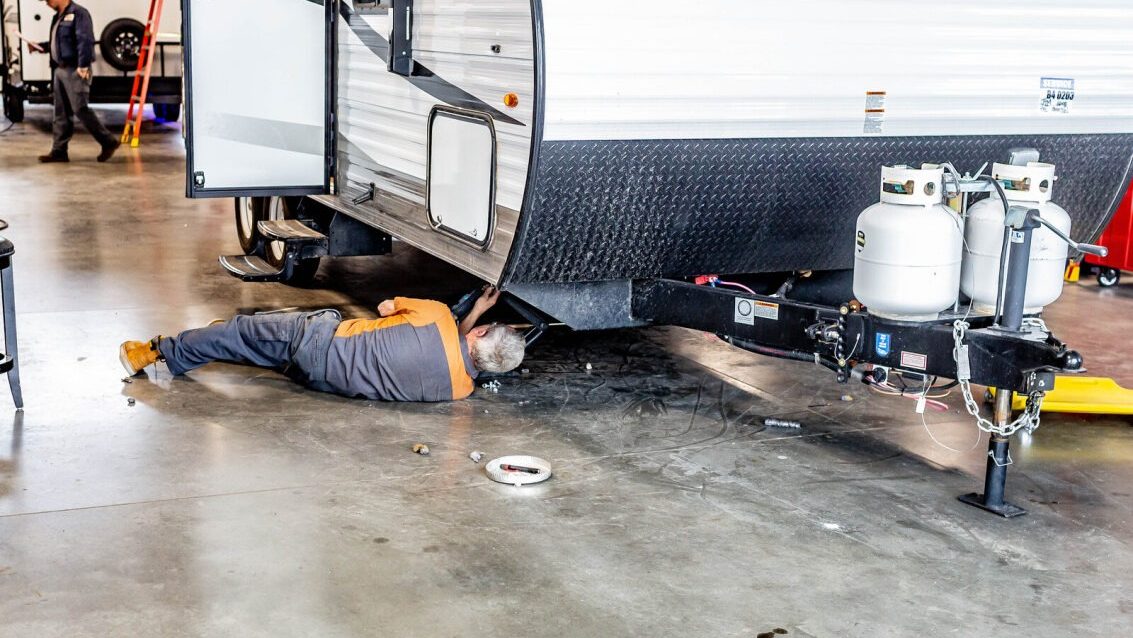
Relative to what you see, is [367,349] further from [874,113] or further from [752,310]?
[874,113]

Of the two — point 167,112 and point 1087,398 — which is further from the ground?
point 167,112

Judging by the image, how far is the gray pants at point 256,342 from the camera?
6.25 m

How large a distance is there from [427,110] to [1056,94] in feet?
10.0

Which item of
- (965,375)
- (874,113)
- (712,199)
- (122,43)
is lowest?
(965,375)

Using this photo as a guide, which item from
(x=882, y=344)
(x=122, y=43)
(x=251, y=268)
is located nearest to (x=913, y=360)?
(x=882, y=344)

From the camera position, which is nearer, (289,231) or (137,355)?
(137,355)

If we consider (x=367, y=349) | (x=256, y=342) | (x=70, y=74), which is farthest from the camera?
(x=70, y=74)

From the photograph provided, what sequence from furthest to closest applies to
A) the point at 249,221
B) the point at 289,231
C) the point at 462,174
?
the point at 249,221, the point at 289,231, the point at 462,174

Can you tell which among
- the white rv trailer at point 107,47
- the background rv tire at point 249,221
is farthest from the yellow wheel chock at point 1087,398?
the white rv trailer at point 107,47

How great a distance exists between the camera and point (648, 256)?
19.2ft

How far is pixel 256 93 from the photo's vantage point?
695 centimetres

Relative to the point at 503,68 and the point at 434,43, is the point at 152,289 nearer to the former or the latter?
the point at 434,43

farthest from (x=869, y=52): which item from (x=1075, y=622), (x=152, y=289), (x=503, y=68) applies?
(x=152, y=289)

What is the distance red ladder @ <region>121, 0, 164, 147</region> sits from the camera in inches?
627
